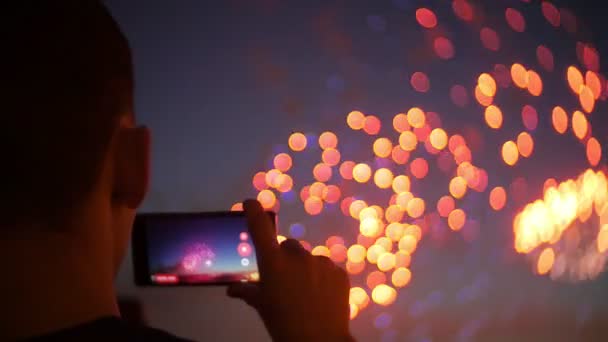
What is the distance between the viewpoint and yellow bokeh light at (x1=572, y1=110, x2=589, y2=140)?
4.26 ft

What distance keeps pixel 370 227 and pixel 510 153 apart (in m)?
0.35

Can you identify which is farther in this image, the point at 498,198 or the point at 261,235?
the point at 498,198

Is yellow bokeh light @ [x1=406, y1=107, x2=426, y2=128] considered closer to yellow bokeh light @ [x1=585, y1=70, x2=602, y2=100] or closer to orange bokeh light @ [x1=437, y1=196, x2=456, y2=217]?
orange bokeh light @ [x1=437, y1=196, x2=456, y2=217]

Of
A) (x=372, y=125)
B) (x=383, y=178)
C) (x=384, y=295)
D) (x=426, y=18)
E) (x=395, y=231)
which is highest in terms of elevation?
(x=426, y=18)

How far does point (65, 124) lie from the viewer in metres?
0.31

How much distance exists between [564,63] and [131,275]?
1017mm

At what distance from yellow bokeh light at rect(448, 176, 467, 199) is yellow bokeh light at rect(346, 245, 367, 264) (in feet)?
0.72

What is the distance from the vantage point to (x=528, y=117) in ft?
4.09

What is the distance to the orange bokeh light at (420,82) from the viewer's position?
1.17 metres

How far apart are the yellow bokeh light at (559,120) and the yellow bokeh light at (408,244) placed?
0.42 meters

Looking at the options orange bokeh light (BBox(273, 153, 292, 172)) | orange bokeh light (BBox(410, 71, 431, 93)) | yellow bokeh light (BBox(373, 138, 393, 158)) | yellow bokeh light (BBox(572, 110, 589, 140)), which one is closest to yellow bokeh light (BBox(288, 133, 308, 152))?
orange bokeh light (BBox(273, 153, 292, 172))

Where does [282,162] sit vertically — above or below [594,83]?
below

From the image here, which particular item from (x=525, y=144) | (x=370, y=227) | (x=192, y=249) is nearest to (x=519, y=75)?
(x=525, y=144)

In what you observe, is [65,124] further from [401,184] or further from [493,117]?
[493,117]
